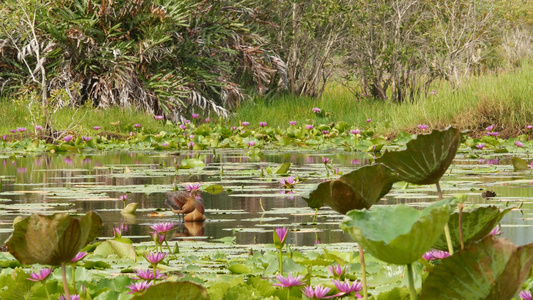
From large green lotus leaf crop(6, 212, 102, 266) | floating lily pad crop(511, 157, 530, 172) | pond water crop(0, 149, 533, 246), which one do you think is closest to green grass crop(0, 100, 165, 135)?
pond water crop(0, 149, 533, 246)

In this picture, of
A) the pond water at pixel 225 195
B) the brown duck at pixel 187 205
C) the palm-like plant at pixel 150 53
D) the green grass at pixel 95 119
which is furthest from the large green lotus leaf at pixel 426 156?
the palm-like plant at pixel 150 53

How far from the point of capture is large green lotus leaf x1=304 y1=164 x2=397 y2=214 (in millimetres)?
1841

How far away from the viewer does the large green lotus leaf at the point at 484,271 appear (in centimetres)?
128

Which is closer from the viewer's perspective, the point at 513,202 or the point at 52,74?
the point at 513,202

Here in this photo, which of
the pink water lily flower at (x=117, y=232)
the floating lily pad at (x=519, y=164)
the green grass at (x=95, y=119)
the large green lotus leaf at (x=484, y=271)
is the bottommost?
the pink water lily flower at (x=117, y=232)

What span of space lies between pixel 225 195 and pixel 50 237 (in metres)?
4.05

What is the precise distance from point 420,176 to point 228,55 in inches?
616

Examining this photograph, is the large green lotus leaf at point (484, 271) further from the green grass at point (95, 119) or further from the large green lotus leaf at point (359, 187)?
the green grass at point (95, 119)

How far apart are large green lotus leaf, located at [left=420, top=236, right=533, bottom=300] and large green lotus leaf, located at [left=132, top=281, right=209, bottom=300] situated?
400mm

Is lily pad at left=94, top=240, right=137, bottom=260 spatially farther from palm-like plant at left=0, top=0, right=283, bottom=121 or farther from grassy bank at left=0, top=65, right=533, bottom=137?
palm-like plant at left=0, top=0, right=283, bottom=121

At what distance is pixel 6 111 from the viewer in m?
13.7

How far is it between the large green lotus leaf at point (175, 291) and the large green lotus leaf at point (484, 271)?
400mm

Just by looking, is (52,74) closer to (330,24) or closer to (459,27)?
(330,24)

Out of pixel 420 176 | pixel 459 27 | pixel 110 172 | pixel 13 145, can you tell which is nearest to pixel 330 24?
pixel 459 27
